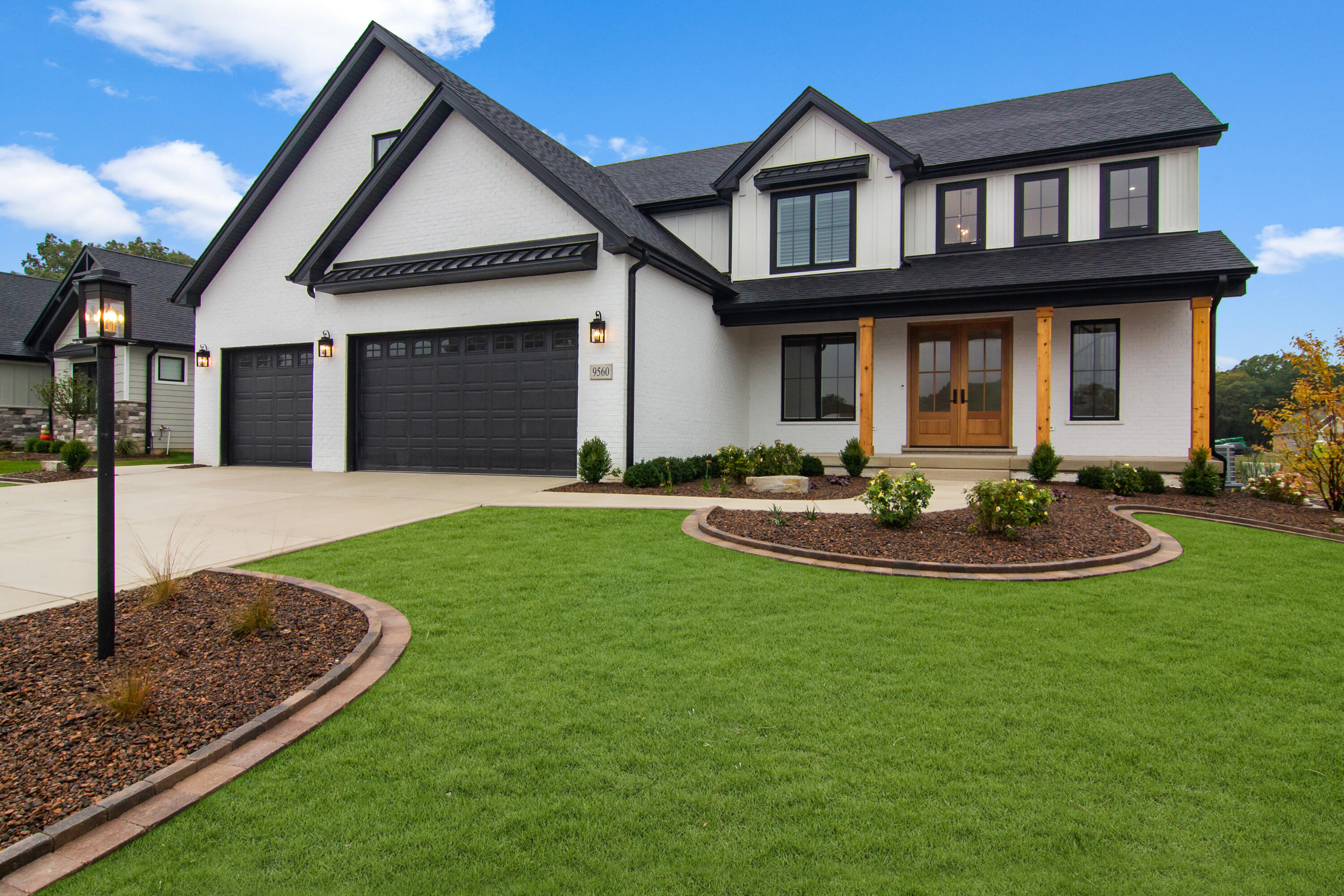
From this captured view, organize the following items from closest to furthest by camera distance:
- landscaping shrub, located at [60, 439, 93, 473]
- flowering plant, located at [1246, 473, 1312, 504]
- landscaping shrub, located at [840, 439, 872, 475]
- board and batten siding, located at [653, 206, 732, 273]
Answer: flowering plant, located at [1246, 473, 1312, 504] < landscaping shrub, located at [840, 439, 872, 475] < landscaping shrub, located at [60, 439, 93, 473] < board and batten siding, located at [653, 206, 732, 273]

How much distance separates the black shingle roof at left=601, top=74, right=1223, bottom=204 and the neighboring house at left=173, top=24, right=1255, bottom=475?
10 centimetres

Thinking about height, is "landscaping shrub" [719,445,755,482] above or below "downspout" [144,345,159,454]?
A: below

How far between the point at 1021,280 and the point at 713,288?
5.68m

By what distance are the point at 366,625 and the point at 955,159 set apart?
1436cm

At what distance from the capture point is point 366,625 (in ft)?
13.8

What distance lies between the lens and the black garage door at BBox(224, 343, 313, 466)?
48.9 ft

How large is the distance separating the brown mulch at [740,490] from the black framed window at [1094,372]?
4845 mm

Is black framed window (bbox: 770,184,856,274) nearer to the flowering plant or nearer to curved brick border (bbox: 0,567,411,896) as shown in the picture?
the flowering plant

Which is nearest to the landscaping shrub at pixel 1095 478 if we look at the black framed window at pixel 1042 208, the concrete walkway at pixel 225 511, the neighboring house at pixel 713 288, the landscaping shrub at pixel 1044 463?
the landscaping shrub at pixel 1044 463

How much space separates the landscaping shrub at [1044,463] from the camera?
1153 cm

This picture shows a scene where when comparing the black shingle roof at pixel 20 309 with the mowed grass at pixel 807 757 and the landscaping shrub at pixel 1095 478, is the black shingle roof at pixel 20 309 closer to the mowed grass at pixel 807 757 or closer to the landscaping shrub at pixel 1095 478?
the mowed grass at pixel 807 757

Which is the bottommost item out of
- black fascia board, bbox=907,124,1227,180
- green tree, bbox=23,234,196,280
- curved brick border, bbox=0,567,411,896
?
curved brick border, bbox=0,567,411,896

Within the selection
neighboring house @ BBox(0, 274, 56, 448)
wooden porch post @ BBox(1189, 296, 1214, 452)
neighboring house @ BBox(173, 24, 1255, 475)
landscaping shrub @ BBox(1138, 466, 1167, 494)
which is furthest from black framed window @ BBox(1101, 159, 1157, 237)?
neighboring house @ BBox(0, 274, 56, 448)

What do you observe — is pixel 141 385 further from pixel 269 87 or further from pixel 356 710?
pixel 356 710
